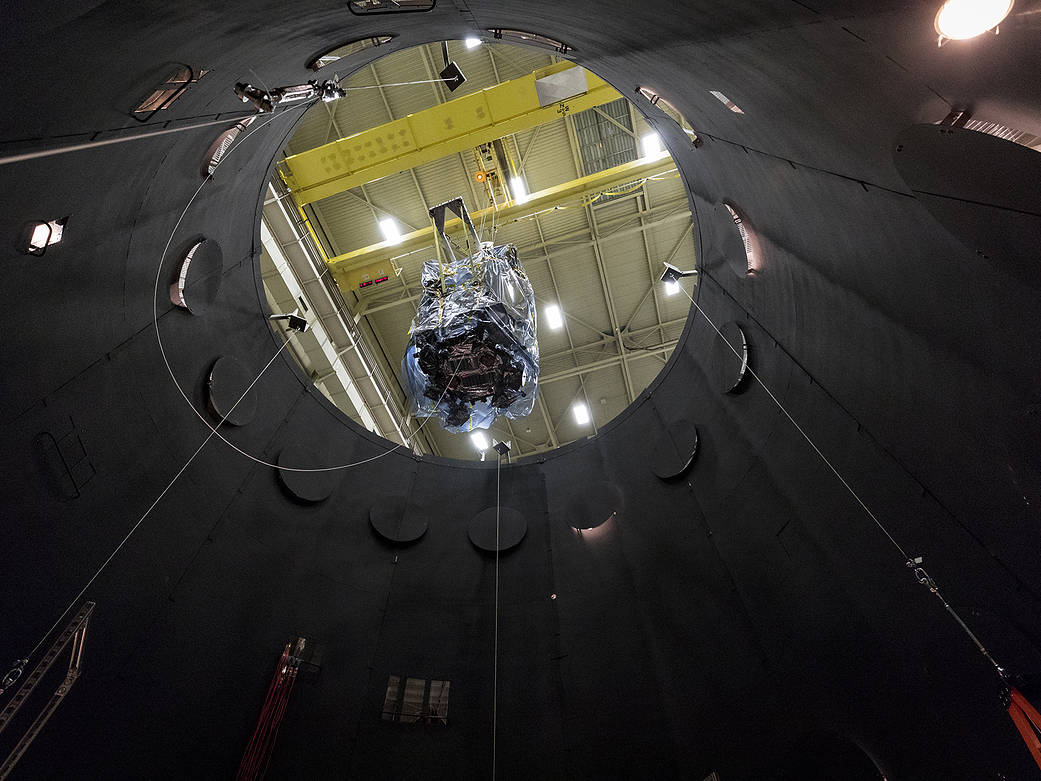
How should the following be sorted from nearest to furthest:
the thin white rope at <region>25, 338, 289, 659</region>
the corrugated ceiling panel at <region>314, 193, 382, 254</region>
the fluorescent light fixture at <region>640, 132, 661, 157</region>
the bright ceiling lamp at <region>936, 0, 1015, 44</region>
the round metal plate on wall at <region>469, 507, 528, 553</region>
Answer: the bright ceiling lamp at <region>936, 0, 1015, 44</region> → the thin white rope at <region>25, 338, 289, 659</region> → the round metal plate on wall at <region>469, 507, 528, 553</region> → the fluorescent light fixture at <region>640, 132, 661, 157</region> → the corrugated ceiling panel at <region>314, 193, 382, 254</region>

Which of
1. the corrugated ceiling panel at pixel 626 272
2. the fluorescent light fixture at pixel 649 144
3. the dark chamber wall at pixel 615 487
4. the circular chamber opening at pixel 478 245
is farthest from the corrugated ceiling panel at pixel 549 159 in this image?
the dark chamber wall at pixel 615 487

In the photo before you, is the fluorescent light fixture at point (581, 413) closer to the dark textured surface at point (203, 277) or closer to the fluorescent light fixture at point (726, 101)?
the dark textured surface at point (203, 277)

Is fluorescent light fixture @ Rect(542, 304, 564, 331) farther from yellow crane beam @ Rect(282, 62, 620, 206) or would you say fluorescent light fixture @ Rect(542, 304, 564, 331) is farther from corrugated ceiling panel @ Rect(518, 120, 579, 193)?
yellow crane beam @ Rect(282, 62, 620, 206)

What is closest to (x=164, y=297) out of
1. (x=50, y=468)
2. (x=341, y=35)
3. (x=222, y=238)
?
(x=222, y=238)

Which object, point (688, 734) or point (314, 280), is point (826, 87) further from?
point (314, 280)

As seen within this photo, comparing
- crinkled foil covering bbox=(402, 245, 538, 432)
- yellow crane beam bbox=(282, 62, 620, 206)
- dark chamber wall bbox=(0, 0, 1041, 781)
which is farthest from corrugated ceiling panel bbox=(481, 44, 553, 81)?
dark chamber wall bbox=(0, 0, 1041, 781)

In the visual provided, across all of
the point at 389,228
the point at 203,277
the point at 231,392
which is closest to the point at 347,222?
the point at 389,228
